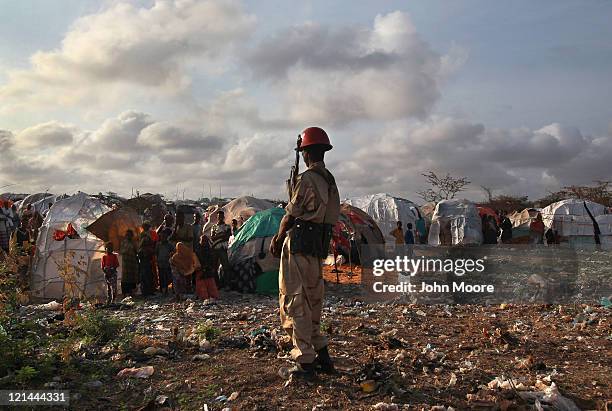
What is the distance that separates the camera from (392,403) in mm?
3791

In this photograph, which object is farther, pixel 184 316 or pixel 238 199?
pixel 238 199

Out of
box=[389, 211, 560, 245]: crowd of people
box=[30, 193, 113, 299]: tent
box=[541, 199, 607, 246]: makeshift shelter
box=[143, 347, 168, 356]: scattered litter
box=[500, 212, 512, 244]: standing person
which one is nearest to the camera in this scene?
box=[143, 347, 168, 356]: scattered litter

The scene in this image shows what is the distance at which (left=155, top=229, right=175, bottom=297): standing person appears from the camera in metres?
9.96

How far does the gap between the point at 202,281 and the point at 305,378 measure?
18.5 ft

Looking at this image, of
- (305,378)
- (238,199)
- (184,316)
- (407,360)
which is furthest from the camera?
(238,199)

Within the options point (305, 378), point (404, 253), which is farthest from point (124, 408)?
point (404, 253)

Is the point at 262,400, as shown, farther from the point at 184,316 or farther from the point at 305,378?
the point at 184,316

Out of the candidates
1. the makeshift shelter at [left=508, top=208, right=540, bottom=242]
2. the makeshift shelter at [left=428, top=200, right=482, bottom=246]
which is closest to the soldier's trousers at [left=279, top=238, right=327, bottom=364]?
the makeshift shelter at [left=428, top=200, right=482, bottom=246]

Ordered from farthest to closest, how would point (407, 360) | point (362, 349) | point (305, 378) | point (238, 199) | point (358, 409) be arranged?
point (238, 199), point (362, 349), point (407, 360), point (305, 378), point (358, 409)

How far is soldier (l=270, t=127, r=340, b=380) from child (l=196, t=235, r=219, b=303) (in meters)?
5.26

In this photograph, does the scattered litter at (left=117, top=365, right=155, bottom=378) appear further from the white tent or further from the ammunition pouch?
the white tent

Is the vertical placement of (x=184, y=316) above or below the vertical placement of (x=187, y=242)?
below

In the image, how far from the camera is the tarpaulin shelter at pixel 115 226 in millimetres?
10359

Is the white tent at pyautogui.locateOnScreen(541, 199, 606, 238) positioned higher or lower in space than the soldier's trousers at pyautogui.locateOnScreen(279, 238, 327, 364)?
higher
